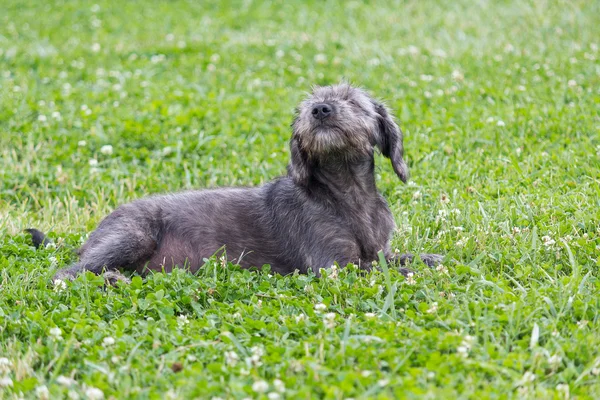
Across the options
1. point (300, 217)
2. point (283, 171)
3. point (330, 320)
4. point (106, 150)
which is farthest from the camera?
point (106, 150)

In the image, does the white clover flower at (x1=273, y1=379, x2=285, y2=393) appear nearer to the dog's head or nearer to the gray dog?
the gray dog

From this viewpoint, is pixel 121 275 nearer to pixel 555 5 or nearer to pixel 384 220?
pixel 384 220

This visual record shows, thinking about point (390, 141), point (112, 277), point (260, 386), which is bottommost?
point (112, 277)

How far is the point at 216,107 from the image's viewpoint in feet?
31.0

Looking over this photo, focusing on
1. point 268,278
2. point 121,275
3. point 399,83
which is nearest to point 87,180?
point 121,275

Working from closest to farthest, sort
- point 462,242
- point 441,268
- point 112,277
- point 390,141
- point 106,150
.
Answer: point 441,268
point 112,277
point 462,242
point 390,141
point 106,150

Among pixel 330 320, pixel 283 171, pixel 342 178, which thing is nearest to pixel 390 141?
pixel 342 178

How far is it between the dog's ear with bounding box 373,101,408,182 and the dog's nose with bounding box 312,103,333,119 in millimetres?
564

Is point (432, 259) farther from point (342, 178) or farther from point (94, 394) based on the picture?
point (94, 394)

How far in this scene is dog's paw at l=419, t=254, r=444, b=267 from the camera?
18.6 ft

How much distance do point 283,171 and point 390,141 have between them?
181 centimetres

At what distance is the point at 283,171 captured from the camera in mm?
7859

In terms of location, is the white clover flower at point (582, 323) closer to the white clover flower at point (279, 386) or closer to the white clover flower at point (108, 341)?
the white clover flower at point (279, 386)

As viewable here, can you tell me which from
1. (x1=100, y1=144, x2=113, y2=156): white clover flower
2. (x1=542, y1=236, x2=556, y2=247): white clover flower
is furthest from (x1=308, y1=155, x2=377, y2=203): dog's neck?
(x1=100, y1=144, x2=113, y2=156): white clover flower
